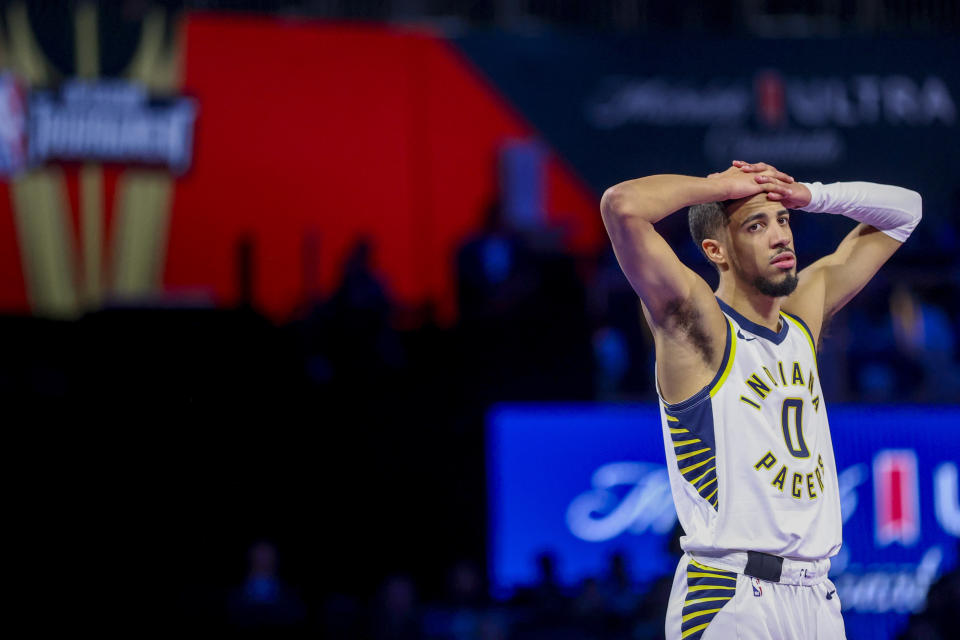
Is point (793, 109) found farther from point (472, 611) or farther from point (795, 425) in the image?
point (795, 425)

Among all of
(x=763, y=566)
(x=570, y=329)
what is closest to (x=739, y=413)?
(x=763, y=566)

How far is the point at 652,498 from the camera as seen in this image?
1052 cm

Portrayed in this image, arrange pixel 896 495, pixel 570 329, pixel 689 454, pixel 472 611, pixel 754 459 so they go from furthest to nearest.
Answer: pixel 896 495
pixel 570 329
pixel 472 611
pixel 689 454
pixel 754 459

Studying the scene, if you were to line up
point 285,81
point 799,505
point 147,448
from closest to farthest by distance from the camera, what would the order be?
point 799,505 < point 147,448 < point 285,81

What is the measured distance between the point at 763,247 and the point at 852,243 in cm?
85

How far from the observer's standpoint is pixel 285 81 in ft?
43.7

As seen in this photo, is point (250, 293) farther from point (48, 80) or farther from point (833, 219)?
point (833, 219)

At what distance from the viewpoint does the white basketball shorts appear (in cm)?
396

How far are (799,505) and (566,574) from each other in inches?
256

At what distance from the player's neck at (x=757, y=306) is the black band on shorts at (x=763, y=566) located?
2.68 ft

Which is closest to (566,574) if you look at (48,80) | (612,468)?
(612,468)

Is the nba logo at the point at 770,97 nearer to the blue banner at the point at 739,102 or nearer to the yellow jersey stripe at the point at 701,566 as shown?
the blue banner at the point at 739,102

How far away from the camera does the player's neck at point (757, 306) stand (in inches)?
170

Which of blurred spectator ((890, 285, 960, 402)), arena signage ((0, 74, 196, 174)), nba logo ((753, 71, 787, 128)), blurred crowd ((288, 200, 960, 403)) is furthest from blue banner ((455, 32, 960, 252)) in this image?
arena signage ((0, 74, 196, 174))
